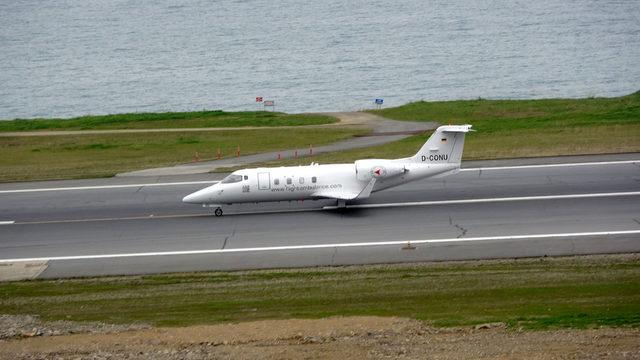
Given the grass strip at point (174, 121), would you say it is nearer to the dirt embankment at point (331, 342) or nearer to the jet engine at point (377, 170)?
the jet engine at point (377, 170)

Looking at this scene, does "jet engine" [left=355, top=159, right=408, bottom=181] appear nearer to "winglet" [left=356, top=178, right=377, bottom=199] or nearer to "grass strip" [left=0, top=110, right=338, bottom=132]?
"winglet" [left=356, top=178, right=377, bottom=199]

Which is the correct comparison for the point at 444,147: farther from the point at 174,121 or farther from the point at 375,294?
the point at 174,121

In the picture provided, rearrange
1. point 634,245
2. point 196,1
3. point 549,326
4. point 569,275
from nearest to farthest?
point 549,326 < point 569,275 < point 634,245 < point 196,1

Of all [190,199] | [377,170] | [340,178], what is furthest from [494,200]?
[190,199]

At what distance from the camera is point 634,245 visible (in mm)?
36906

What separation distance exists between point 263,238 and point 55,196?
13.8 m

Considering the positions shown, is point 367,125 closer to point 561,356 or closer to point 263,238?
point 263,238

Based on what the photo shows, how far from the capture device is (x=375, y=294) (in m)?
32.7

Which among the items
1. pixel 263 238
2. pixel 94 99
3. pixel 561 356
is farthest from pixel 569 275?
pixel 94 99

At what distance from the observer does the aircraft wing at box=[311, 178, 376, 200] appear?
42.7 m

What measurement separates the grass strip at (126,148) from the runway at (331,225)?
5.45 m

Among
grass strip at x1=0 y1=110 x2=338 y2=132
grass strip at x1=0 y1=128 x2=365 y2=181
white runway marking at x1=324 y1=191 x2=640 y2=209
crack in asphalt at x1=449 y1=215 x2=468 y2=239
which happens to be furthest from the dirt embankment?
grass strip at x1=0 y1=110 x2=338 y2=132

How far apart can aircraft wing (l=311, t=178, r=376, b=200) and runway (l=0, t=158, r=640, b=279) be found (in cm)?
77

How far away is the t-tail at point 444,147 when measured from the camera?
43.5m
